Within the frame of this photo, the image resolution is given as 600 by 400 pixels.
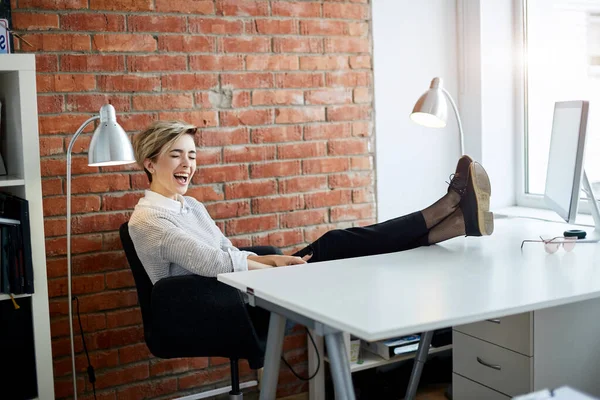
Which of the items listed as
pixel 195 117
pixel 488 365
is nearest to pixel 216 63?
pixel 195 117

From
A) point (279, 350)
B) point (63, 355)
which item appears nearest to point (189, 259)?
point (279, 350)

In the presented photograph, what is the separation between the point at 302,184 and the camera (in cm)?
340

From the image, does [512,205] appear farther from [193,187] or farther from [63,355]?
[63,355]

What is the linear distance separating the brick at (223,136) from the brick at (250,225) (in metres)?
0.34

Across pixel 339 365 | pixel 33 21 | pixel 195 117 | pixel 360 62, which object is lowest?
pixel 339 365

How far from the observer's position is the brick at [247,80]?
10.5 ft

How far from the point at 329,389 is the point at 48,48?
75.7 inches

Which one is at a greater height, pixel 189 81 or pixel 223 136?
pixel 189 81

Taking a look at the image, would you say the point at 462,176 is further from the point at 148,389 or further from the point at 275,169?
the point at 148,389

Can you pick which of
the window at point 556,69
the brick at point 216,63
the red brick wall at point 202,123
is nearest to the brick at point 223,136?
the red brick wall at point 202,123

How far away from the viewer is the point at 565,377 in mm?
2373

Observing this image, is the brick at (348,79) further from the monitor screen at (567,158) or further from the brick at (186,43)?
the monitor screen at (567,158)

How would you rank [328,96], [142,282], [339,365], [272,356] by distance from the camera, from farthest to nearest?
1. [328,96]
2. [142,282]
3. [272,356]
4. [339,365]

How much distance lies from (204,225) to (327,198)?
751 mm
